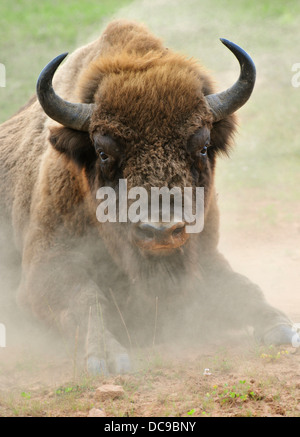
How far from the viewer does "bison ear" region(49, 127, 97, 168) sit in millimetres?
4641

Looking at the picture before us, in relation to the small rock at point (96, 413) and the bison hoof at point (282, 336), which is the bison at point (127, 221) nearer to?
the bison hoof at point (282, 336)

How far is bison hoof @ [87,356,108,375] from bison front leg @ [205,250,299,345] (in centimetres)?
119

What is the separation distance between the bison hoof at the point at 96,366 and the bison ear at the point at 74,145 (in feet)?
4.83

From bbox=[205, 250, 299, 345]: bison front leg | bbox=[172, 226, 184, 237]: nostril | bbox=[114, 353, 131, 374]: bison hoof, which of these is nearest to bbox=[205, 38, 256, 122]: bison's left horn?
bbox=[172, 226, 184, 237]: nostril

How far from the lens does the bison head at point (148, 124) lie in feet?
13.4

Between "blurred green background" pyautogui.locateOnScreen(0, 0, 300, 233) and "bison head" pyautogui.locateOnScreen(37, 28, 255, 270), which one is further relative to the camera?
"blurred green background" pyautogui.locateOnScreen(0, 0, 300, 233)

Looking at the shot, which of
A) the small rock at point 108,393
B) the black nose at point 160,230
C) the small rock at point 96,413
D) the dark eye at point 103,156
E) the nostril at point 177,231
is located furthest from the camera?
the dark eye at point 103,156

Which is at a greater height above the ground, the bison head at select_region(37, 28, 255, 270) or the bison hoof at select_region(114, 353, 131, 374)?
the bison head at select_region(37, 28, 255, 270)

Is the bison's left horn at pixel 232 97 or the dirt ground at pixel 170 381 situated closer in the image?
the dirt ground at pixel 170 381

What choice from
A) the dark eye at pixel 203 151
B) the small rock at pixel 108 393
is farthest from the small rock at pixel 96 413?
the dark eye at pixel 203 151

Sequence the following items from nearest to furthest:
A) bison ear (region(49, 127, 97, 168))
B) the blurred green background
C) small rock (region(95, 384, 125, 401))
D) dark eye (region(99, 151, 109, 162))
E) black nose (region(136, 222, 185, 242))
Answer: small rock (region(95, 384, 125, 401))
black nose (region(136, 222, 185, 242))
dark eye (region(99, 151, 109, 162))
bison ear (region(49, 127, 97, 168))
the blurred green background

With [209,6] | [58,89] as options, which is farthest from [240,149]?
[58,89]

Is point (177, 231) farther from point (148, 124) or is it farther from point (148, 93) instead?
point (148, 93)

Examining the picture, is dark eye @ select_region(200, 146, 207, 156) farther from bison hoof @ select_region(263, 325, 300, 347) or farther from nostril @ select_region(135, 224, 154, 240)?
bison hoof @ select_region(263, 325, 300, 347)
